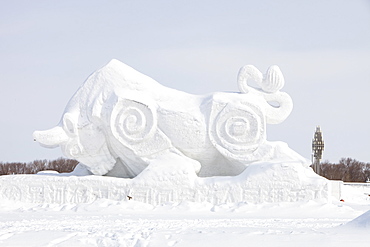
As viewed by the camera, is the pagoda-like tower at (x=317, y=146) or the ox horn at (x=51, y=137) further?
the pagoda-like tower at (x=317, y=146)

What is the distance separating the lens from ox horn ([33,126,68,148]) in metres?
13.1

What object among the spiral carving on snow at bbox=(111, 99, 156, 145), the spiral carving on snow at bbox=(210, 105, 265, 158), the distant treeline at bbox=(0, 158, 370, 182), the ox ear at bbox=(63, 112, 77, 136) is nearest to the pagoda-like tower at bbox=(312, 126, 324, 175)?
the distant treeline at bbox=(0, 158, 370, 182)

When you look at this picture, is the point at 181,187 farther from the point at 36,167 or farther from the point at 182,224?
the point at 36,167

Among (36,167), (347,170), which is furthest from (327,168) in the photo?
(36,167)

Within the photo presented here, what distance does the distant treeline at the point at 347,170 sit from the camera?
34072 mm

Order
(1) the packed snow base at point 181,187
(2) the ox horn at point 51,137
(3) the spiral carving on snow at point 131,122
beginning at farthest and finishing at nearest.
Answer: (2) the ox horn at point 51,137 < (3) the spiral carving on snow at point 131,122 < (1) the packed snow base at point 181,187

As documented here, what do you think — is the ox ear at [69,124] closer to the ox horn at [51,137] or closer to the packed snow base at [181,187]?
the ox horn at [51,137]

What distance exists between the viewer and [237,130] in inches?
505

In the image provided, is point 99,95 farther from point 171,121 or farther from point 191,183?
point 191,183

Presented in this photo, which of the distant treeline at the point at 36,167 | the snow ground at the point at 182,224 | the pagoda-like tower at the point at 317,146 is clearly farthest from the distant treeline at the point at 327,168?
the snow ground at the point at 182,224

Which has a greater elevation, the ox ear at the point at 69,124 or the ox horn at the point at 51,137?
the ox ear at the point at 69,124

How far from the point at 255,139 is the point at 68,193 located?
146 inches

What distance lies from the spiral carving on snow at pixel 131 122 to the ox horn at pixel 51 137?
3.43 ft

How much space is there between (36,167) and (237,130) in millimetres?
23455
